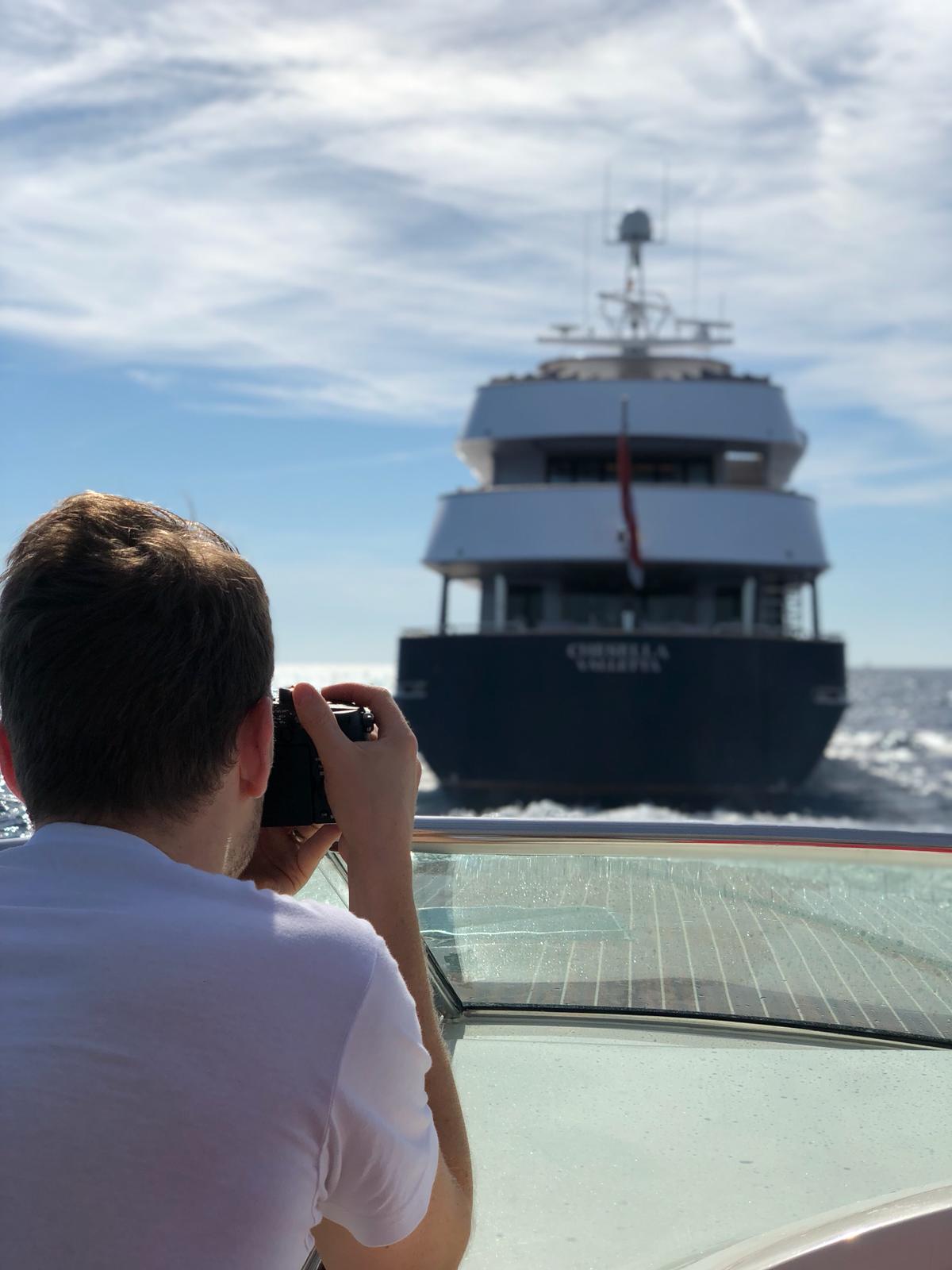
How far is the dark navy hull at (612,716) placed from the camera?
14.4m

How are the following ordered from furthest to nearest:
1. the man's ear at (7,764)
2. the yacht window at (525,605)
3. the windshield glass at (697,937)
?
the yacht window at (525,605) → the windshield glass at (697,937) → the man's ear at (7,764)

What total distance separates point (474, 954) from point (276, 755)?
113cm

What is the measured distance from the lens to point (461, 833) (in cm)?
184

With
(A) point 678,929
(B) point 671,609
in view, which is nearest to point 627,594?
(B) point 671,609

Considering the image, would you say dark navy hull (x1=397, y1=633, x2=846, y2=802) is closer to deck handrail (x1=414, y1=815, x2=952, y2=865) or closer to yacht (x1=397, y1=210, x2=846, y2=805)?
yacht (x1=397, y1=210, x2=846, y2=805)

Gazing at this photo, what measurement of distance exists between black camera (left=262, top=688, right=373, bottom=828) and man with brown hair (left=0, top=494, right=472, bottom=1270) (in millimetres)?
75

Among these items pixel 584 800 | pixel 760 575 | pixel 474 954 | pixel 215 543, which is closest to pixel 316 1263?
pixel 215 543

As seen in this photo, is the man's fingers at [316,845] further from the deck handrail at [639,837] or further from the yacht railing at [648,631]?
the yacht railing at [648,631]

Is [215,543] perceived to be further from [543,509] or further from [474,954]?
[543,509]

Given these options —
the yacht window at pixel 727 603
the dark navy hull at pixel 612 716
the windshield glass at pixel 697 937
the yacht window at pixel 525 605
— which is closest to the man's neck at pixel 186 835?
the windshield glass at pixel 697 937

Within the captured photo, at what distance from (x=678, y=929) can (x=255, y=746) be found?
4.15ft

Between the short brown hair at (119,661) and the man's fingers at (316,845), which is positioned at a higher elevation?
the short brown hair at (119,661)

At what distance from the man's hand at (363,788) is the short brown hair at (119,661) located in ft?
0.35

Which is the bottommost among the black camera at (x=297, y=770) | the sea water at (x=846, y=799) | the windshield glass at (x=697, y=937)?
the sea water at (x=846, y=799)
